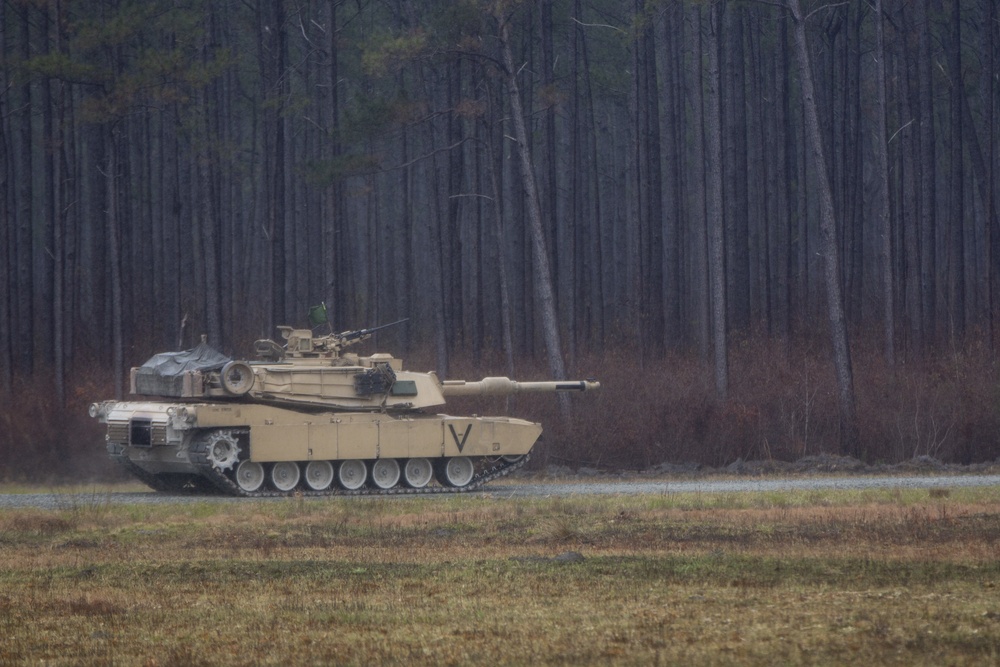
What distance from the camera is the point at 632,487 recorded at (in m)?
22.2

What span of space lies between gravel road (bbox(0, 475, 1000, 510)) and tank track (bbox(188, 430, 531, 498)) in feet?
0.77

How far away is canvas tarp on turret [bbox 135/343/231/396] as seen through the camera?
2162 centimetres

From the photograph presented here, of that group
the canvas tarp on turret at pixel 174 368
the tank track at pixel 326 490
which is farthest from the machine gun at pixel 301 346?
the tank track at pixel 326 490

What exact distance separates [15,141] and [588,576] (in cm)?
4121

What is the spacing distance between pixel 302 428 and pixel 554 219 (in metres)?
18.8

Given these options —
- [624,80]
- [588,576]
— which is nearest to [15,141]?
[624,80]

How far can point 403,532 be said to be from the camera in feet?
51.1

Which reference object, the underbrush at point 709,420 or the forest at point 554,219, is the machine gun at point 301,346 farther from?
the underbrush at point 709,420

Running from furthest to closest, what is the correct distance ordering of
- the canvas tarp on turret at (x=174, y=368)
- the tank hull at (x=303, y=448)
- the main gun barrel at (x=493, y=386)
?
the main gun barrel at (x=493, y=386) < the canvas tarp on turret at (x=174, y=368) < the tank hull at (x=303, y=448)

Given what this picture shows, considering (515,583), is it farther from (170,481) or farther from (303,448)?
(170,481)

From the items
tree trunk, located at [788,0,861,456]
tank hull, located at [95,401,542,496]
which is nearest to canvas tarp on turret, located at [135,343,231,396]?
tank hull, located at [95,401,542,496]

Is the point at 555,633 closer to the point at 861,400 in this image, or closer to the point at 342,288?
the point at 861,400

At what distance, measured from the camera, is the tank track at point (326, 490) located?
21062mm

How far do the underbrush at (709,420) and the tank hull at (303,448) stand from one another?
15.7 feet
